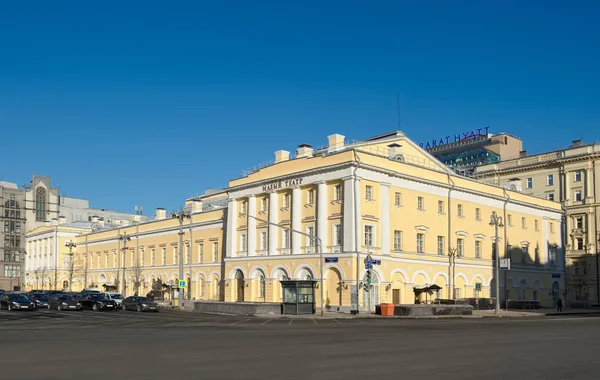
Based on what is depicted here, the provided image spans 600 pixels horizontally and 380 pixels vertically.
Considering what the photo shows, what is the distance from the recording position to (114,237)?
9888 cm

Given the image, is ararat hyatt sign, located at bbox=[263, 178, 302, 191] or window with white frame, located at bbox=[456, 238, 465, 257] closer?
ararat hyatt sign, located at bbox=[263, 178, 302, 191]

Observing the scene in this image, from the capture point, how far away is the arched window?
139m

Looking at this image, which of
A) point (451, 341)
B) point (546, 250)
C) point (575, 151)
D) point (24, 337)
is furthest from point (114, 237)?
point (451, 341)

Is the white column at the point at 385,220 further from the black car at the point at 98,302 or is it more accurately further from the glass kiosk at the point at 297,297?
the black car at the point at 98,302

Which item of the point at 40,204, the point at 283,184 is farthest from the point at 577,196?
the point at 40,204

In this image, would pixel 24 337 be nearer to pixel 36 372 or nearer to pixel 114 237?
pixel 36 372

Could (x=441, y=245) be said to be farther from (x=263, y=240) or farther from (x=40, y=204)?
(x=40, y=204)

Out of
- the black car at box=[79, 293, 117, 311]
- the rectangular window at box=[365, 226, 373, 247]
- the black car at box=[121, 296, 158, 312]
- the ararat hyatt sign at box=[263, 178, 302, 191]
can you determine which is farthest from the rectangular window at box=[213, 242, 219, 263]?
the rectangular window at box=[365, 226, 373, 247]

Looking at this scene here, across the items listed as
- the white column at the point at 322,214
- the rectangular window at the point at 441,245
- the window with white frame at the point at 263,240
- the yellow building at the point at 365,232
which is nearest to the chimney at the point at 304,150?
the yellow building at the point at 365,232

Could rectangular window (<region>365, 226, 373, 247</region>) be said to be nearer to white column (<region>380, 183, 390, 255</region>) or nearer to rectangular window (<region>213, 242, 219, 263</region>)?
white column (<region>380, 183, 390, 255</region>)

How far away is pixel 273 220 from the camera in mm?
63500

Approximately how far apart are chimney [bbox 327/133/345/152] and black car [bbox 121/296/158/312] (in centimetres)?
2204

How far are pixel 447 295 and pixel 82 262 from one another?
67675 mm

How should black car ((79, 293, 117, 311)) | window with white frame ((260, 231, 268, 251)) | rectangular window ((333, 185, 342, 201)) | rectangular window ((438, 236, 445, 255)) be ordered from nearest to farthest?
1. black car ((79, 293, 117, 311))
2. rectangular window ((333, 185, 342, 201))
3. window with white frame ((260, 231, 268, 251))
4. rectangular window ((438, 236, 445, 255))
